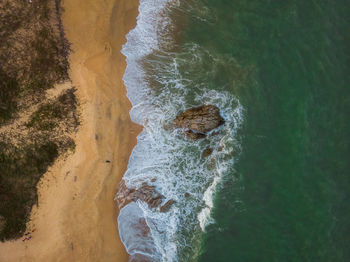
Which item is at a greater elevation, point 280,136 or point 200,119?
point 200,119

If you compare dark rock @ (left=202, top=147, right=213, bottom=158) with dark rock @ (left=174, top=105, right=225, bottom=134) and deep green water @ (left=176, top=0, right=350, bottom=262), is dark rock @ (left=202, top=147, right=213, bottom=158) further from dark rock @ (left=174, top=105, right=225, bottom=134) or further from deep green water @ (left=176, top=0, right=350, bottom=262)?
deep green water @ (left=176, top=0, right=350, bottom=262)

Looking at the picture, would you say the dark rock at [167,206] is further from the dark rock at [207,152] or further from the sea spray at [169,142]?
the dark rock at [207,152]

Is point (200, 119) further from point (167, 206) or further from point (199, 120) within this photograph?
point (167, 206)

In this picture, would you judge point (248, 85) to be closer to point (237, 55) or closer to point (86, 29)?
point (237, 55)

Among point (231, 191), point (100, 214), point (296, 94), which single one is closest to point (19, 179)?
point (100, 214)

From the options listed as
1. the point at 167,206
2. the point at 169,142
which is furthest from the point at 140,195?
the point at 169,142

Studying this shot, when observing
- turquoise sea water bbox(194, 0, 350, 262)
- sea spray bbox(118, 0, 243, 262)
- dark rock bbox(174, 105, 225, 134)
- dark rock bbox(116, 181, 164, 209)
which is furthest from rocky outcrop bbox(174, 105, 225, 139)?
dark rock bbox(116, 181, 164, 209)
